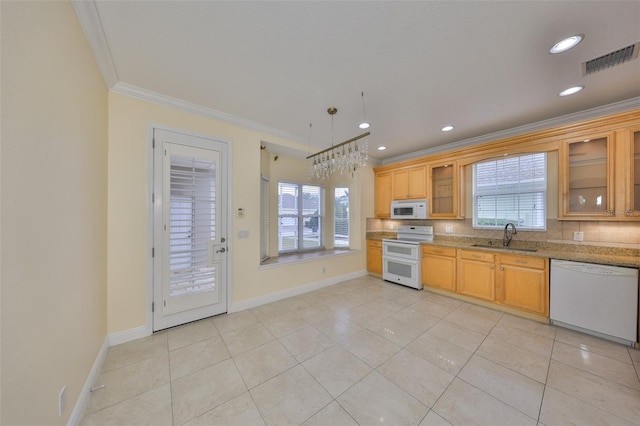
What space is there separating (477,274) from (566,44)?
9.34ft

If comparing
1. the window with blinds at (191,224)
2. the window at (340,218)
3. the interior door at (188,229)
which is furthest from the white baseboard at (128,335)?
the window at (340,218)

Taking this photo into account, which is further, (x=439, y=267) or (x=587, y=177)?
(x=439, y=267)

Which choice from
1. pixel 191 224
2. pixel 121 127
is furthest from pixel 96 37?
pixel 191 224

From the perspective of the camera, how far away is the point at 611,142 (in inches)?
99.7

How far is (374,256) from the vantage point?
4840mm

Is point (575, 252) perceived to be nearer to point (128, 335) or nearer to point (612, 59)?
point (612, 59)

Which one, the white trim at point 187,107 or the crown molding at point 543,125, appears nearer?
the white trim at point 187,107

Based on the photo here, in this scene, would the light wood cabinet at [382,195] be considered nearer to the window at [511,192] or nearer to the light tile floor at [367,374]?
the window at [511,192]

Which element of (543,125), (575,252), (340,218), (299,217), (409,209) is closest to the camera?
(575,252)

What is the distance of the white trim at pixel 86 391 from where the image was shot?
1436 mm

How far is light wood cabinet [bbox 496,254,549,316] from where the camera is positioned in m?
2.78

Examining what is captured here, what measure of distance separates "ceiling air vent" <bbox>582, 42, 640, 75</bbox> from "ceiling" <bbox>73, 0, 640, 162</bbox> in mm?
65

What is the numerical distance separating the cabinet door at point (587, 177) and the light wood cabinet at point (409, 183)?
5.99ft

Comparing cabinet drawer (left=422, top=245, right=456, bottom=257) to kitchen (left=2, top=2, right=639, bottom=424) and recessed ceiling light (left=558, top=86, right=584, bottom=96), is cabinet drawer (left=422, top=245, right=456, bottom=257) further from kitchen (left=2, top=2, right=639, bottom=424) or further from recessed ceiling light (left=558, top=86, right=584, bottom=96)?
recessed ceiling light (left=558, top=86, right=584, bottom=96)
